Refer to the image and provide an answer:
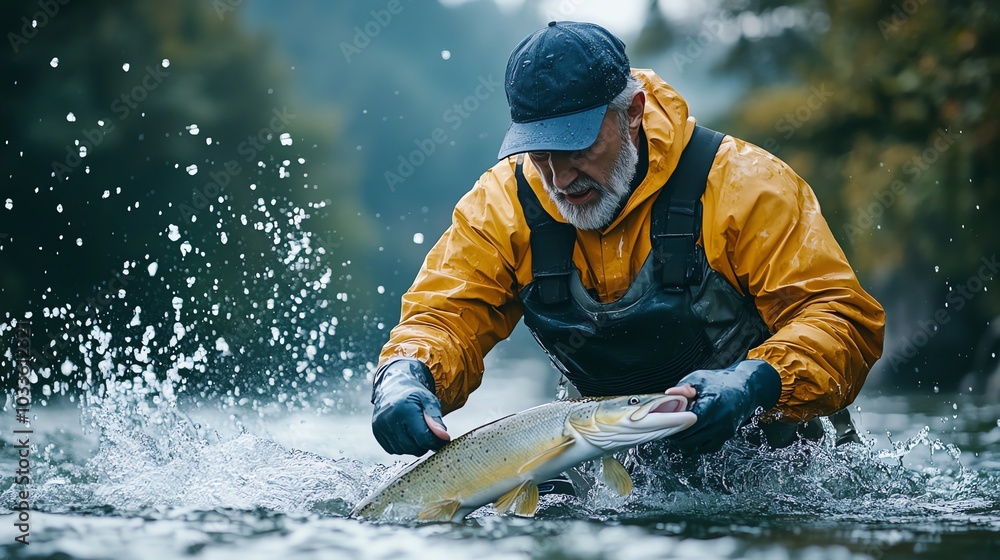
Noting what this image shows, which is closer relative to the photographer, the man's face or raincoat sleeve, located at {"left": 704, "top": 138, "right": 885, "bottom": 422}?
raincoat sleeve, located at {"left": 704, "top": 138, "right": 885, "bottom": 422}

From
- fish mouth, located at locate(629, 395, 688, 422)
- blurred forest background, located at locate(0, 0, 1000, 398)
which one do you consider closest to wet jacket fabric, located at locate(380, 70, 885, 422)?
fish mouth, located at locate(629, 395, 688, 422)

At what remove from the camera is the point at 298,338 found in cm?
1619

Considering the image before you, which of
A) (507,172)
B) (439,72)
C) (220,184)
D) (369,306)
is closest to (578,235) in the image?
(507,172)

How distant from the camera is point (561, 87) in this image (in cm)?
432

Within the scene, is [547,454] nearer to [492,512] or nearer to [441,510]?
[441,510]

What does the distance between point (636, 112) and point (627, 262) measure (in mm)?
635

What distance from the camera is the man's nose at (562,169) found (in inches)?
171

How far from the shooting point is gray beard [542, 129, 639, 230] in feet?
14.5

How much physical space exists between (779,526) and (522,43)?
2.18 metres

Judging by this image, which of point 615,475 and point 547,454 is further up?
point 547,454

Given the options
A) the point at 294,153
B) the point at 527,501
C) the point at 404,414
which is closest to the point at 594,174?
the point at 404,414

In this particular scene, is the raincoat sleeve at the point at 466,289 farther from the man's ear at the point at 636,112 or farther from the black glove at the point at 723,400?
the black glove at the point at 723,400

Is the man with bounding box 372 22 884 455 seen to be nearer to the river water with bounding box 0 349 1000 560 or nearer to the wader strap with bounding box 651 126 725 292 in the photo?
the wader strap with bounding box 651 126 725 292

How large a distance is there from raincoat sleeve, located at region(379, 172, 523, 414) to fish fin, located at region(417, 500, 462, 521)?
0.90 metres
